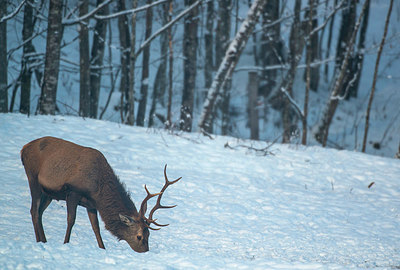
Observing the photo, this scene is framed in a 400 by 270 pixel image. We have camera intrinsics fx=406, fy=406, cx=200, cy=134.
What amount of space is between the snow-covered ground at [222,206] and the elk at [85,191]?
20cm

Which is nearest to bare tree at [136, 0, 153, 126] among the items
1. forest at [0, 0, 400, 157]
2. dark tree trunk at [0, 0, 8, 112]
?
forest at [0, 0, 400, 157]

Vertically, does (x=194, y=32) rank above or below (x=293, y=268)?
above

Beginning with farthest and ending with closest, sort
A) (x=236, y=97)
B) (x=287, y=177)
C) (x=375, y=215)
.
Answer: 1. (x=236, y=97)
2. (x=287, y=177)
3. (x=375, y=215)

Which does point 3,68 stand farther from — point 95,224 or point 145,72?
point 95,224

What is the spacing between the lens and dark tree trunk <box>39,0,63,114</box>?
28.7 ft

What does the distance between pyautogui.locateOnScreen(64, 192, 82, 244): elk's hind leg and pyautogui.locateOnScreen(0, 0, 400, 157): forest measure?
16.1 ft

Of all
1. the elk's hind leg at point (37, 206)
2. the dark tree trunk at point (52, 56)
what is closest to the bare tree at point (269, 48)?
the dark tree trunk at point (52, 56)

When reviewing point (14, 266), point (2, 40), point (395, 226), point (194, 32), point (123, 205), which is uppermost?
point (194, 32)

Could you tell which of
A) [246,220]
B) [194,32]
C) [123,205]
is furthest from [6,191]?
[194,32]

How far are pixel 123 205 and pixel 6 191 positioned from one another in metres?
2.06

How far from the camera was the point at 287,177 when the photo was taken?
8133 mm

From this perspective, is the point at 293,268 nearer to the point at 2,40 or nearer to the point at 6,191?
the point at 6,191

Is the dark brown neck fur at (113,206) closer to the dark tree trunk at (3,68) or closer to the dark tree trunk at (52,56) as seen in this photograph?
the dark tree trunk at (52,56)

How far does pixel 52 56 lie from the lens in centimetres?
895
